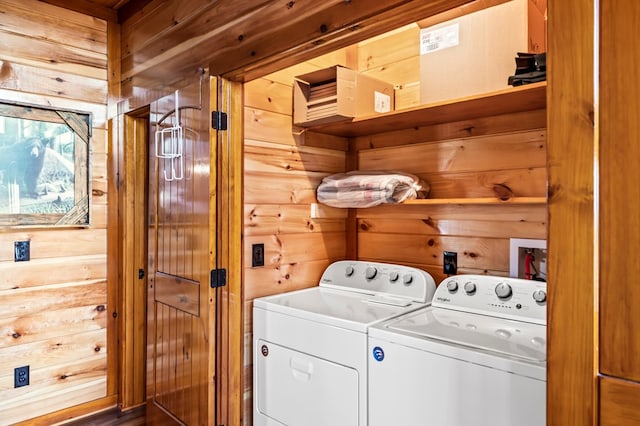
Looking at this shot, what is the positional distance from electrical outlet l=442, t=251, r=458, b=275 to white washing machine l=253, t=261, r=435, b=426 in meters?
0.17

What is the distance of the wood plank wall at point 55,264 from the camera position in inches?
96.5

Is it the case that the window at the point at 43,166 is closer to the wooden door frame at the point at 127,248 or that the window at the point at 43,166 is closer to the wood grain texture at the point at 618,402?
the wooden door frame at the point at 127,248

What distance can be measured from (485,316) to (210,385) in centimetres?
127

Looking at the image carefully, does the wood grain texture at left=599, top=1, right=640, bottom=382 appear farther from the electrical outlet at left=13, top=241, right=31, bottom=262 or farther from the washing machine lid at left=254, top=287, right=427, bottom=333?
the electrical outlet at left=13, top=241, right=31, bottom=262

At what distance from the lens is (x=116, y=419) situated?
2.76 meters

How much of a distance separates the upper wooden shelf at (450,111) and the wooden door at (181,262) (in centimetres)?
69

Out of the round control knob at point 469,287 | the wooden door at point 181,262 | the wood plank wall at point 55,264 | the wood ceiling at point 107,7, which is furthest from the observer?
the wood ceiling at point 107,7

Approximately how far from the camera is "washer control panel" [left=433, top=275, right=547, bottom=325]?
172 centimetres

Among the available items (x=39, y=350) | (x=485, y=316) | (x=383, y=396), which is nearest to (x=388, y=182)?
(x=485, y=316)

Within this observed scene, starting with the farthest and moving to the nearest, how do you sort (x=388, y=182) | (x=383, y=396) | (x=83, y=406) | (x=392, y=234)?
(x=83, y=406)
(x=392, y=234)
(x=388, y=182)
(x=383, y=396)

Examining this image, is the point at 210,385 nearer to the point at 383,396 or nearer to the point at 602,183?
the point at 383,396

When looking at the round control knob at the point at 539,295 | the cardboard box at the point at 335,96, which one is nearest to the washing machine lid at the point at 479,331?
the round control knob at the point at 539,295

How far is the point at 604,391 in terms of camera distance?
89 centimetres

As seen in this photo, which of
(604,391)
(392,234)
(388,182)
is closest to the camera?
(604,391)
